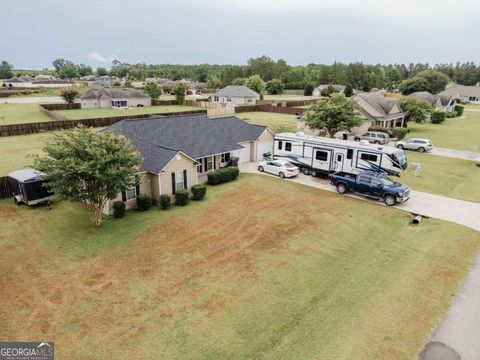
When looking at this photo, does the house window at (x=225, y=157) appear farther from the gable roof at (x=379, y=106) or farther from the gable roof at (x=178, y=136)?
the gable roof at (x=379, y=106)

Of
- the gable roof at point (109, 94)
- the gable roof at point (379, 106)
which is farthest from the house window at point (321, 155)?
the gable roof at point (109, 94)

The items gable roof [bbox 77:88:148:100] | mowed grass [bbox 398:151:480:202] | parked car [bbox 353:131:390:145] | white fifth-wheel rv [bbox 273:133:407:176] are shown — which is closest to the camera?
mowed grass [bbox 398:151:480:202]

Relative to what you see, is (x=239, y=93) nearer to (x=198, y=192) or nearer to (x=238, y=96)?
(x=238, y=96)

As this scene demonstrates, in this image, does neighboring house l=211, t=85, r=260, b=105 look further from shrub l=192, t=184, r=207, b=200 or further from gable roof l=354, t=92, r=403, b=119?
shrub l=192, t=184, r=207, b=200

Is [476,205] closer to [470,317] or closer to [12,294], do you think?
[470,317]

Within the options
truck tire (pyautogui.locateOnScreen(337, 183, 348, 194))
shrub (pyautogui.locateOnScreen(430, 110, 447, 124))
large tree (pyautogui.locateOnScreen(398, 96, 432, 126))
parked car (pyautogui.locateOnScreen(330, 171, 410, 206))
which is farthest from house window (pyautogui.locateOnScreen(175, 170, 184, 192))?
shrub (pyautogui.locateOnScreen(430, 110, 447, 124))

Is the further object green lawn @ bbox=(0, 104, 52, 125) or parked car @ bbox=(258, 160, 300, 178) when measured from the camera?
green lawn @ bbox=(0, 104, 52, 125)

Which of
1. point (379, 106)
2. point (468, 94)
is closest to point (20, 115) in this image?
point (379, 106)
